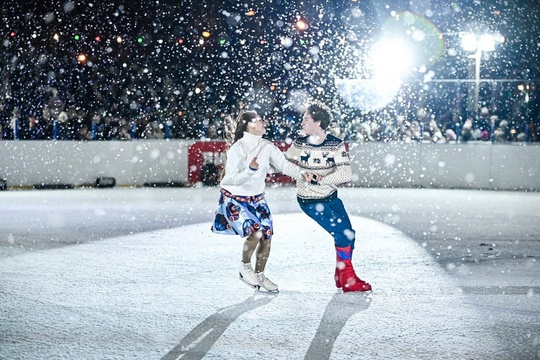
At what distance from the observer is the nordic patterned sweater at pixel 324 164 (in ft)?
20.4

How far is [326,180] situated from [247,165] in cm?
62

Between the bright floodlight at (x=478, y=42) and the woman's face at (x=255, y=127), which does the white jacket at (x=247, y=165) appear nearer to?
the woman's face at (x=255, y=127)

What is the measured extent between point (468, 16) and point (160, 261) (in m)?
28.1

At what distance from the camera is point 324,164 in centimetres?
623

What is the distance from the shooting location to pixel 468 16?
1315 inches

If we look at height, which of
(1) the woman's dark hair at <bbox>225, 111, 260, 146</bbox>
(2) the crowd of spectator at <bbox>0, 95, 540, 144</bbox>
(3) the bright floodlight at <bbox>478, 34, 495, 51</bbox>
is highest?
(3) the bright floodlight at <bbox>478, 34, 495, 51</bbox>

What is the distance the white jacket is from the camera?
6.12 m

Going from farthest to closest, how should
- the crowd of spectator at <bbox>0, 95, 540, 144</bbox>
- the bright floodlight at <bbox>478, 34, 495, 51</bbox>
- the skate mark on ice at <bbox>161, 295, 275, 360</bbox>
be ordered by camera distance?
the bright floodlight at <bbox>478, 34, 495, 51</bbox>, the crowd of spectator at <bbox>0, 95, 540, 144</bbox>, the skate mark on ice at <bbox>161, 295, 275, 360</bbox>

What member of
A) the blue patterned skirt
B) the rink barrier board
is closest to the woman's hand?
the blue patterned skirt

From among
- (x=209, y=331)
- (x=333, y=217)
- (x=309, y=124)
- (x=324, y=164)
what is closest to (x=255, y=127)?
(x=309, y=124)

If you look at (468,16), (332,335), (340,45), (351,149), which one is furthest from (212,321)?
(468,16)

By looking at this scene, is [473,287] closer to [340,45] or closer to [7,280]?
[7,280]

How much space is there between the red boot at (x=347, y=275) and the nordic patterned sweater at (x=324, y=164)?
0.50 metres

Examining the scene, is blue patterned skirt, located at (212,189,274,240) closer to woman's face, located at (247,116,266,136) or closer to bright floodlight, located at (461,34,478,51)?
woman's face, located at (247,116,266,136)
